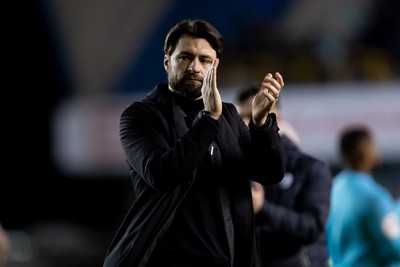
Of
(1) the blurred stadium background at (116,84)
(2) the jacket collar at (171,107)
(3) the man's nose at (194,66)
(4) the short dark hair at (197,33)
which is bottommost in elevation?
(1) the blurred stadium background at (116,84)

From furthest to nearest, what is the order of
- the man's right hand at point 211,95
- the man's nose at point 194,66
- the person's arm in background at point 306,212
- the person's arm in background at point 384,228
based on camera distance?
the person's arm in background at point 384,228, the person's arm in background at point 306,212, the man's nose at point 194,66, the man's right hand at point 211,95

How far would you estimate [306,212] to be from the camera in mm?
4812

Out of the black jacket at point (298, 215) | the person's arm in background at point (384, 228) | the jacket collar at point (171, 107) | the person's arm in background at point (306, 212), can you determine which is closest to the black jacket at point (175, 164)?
the jacket collar at point (171, 107)

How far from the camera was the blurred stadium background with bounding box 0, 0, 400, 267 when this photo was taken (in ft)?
44.7

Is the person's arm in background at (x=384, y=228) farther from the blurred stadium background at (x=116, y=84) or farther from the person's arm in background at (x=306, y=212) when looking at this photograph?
the blurred stadium background at (x=116, y=84)

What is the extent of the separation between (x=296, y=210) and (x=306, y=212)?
9 cm

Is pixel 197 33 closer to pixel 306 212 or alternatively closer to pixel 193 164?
pixel 193 164

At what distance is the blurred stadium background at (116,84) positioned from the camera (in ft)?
44.7

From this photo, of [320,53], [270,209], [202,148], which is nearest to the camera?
[202,148]

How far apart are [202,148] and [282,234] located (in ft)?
5.37

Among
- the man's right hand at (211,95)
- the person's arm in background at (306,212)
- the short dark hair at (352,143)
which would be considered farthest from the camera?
the short dark hair at (352,143)

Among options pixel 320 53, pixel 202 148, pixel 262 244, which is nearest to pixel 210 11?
pixel 320 53

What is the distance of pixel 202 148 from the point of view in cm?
328

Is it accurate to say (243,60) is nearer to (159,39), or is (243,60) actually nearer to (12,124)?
(159,39)
